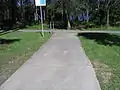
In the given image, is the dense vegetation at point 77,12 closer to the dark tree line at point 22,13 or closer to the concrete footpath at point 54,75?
the dark tree line at point 22,13

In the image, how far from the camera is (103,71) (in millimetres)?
9266

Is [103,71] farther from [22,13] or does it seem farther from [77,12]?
[22,13]

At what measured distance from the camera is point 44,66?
33.0 feet

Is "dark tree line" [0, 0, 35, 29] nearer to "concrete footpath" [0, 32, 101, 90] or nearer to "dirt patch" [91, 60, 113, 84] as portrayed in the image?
"concrete footpath" [0, 32, 101, 90]

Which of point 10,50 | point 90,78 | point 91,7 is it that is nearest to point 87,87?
point 90,78

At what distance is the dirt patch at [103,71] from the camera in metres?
8.20

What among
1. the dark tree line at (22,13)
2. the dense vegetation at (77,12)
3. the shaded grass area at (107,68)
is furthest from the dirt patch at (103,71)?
the dark tree line at (22,13)

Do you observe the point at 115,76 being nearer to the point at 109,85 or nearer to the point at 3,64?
the point at 109,85

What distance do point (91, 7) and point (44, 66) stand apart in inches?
1428

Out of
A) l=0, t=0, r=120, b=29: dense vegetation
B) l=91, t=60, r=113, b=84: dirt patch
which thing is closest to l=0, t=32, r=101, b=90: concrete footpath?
l=91, t=60, r=113, b=84: dirt patch

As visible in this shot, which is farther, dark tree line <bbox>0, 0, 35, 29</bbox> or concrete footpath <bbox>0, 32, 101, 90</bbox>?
dark tree line <bbox>0, 0, 35, 29</bbox>

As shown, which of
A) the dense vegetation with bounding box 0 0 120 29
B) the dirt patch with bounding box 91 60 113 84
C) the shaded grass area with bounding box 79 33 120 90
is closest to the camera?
the shaded grass area with bounding box 79 33 120 90

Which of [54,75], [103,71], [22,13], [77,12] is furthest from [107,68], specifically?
[22,13]

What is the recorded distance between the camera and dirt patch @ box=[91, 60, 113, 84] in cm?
820
